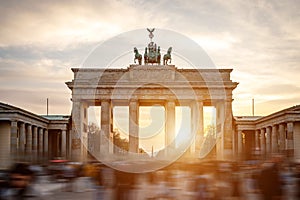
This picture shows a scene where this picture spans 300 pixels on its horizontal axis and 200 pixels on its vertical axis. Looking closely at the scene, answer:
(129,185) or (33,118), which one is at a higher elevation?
(33,118)

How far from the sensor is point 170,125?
7600 centimetres

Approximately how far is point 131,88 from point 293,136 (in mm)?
20854

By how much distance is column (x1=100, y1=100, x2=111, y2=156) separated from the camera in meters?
75.1

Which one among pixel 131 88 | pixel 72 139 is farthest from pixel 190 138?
pixel 72 139

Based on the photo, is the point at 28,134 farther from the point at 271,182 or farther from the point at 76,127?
the point at 271,182

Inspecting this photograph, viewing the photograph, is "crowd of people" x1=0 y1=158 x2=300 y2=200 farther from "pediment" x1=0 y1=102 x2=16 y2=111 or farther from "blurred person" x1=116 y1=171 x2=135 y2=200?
"pediment" x1=0 y1=102 x2=16 y2=111

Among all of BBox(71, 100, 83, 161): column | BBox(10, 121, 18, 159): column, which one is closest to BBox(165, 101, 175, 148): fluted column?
BBox(71, 100, 83, 161): column

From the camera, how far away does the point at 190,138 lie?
77750 millimetres

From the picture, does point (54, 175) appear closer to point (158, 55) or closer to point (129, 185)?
point (129, 185)

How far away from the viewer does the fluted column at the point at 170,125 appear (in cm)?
7500

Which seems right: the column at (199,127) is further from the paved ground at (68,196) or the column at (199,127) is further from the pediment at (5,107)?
the paved ground at (68,196)

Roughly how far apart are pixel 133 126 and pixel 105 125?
144 inches

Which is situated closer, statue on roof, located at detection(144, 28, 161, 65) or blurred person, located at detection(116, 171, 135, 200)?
blurred person, located at detection(116, 171, 135, 200)

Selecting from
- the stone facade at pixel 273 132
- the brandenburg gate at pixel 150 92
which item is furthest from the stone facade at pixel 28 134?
the stone facade at pixel 273 132
